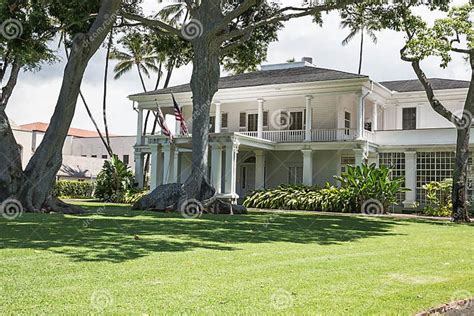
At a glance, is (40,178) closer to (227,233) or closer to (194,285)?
(227,233)

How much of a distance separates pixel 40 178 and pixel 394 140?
64.6ft

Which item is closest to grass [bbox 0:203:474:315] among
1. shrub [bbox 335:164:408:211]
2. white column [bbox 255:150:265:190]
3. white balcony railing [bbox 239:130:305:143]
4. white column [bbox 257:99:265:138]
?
shrub [bbox 335:164:408:211]

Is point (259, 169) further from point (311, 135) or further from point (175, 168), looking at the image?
point (175, 168)

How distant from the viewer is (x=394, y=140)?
29.2 m

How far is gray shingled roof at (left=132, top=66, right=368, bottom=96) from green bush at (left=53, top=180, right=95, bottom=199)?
1002 cm

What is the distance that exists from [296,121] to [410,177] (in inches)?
295

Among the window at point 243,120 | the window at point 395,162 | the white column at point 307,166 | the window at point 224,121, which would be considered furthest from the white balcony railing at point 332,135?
the window at point 224,121

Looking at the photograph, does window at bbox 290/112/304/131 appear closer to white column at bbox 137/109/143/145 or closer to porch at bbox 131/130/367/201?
porch at bbox 131/130/367/201

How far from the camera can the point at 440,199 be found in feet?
83.9

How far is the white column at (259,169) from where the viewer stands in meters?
30.8

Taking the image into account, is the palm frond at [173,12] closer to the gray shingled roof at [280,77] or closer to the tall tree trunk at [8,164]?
the gray shingled roof at [280,77]

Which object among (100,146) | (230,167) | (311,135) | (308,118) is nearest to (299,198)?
(230,167)

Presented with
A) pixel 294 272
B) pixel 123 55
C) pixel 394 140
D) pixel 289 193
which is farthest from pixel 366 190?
pixel 123 55

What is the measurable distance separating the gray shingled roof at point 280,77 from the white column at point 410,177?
529 cm
